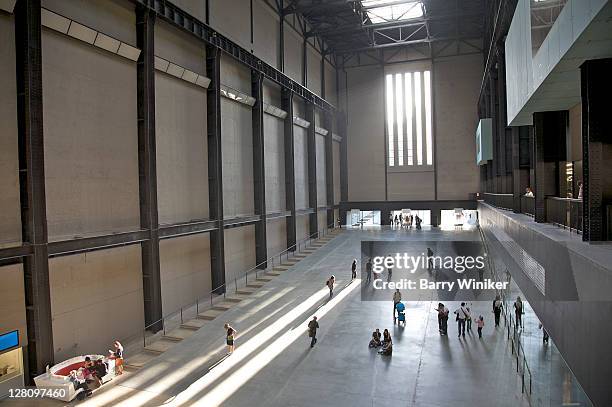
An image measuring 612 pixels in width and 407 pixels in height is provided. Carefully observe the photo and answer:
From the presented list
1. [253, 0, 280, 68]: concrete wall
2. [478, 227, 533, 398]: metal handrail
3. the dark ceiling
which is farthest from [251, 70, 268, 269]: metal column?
[478, 227, 533, 398]: metal handrail

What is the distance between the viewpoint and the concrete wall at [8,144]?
13.7 metres

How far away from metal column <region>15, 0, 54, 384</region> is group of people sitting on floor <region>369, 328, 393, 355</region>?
1161 centimetres

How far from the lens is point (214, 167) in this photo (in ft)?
82.8

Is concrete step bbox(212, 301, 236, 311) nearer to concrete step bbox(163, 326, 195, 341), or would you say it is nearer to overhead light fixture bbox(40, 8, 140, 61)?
concrete step bbox(163, 326, 195, 341)

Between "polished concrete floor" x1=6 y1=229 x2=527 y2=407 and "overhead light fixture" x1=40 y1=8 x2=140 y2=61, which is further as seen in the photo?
"overhead light fixture" x1=40 y1=8 x2=140 y2=61

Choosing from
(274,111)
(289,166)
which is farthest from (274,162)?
(274,111)

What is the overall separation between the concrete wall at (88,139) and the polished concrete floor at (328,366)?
6.25 meters

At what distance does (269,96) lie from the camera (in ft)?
117

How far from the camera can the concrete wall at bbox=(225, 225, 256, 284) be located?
2802 cm

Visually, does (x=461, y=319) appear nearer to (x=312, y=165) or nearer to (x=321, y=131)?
(x=312, y=165)

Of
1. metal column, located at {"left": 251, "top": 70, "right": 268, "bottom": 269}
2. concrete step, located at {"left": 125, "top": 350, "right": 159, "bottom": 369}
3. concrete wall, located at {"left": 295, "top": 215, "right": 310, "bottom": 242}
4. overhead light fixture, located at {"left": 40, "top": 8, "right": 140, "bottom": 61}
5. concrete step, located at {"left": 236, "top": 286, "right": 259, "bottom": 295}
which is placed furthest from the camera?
concrete wall, located at {"left": 295, "top": 215, "right": 310, "bottom": 242}

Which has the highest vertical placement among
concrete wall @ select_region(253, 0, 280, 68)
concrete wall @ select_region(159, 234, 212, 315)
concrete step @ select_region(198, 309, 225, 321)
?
concrete wall @ select_region(253, 0, 280, 68)

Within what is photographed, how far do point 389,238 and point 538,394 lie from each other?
99.5 ft

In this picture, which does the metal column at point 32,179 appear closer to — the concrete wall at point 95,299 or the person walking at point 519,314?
the concrete wall at point 95,299
